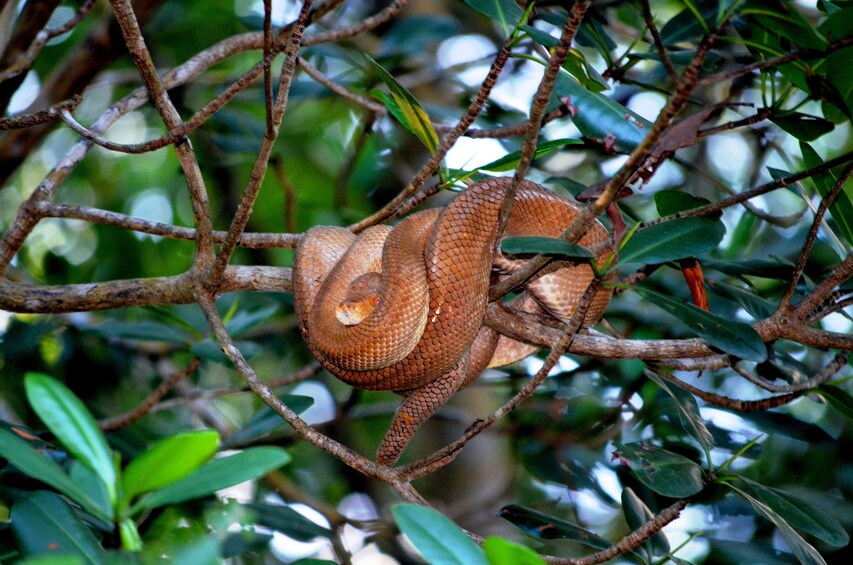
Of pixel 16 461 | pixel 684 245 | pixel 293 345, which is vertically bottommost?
pixel 293 345

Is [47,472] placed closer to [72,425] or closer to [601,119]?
[72,425]

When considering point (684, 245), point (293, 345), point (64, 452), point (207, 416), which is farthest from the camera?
point (293, 345)

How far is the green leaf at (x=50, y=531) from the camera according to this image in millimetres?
1593

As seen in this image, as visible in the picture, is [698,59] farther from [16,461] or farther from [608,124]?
[16,461]

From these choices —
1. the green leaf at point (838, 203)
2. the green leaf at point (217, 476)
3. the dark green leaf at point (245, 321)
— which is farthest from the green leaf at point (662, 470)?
the dark green leaf at point (245, 321)

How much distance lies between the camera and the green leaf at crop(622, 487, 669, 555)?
2588 mm

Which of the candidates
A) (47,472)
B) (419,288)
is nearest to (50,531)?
(47,472)

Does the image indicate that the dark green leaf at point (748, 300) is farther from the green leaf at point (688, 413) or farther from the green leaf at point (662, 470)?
the green leaf at point (662, 470)

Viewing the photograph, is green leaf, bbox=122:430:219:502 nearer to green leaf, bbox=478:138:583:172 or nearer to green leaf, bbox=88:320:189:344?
green leaf, bbox=478:138:583:172

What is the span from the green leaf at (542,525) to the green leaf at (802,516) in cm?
56

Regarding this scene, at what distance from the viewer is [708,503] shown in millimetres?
3723

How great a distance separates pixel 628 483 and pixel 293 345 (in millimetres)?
2472

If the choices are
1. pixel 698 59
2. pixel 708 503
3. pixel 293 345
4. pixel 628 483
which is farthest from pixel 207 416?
pixel 698 59

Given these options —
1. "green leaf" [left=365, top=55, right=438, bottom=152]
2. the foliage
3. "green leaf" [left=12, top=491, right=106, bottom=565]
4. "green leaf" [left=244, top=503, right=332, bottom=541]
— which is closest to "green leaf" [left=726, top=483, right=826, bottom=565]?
the foliage
